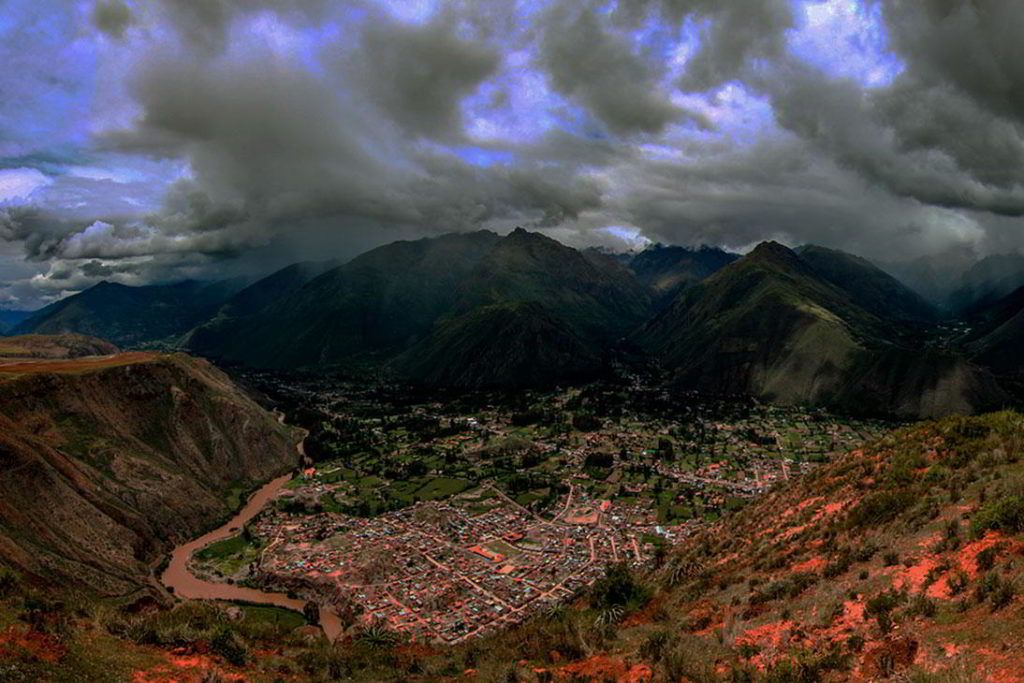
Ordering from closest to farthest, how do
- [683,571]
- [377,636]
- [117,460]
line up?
1. [683,571]
2. [377,636]
3. [117,460]

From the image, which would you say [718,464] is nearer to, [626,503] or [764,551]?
[626,503]

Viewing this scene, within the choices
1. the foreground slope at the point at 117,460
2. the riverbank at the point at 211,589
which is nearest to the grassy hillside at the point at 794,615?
the riverbank at the point at 211,589

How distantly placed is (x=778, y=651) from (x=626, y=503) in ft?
321

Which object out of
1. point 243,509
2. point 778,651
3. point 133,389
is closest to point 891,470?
point 778,651

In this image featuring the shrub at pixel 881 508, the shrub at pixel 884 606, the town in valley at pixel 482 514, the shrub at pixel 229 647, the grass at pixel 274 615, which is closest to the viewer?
the shrub at pixel 884 606

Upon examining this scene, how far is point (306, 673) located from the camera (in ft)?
90.0

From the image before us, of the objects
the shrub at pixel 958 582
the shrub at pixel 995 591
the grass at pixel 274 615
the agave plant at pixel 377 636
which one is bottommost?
the grass at pixel 274 615

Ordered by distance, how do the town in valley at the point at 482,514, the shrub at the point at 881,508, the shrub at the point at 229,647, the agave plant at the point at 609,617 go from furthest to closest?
1. the town in valley at the point at 482,514
2. the agave plant at the point at 609,617
3. the shrub at the point at 881,508
4. the shrub at the point at 229,647

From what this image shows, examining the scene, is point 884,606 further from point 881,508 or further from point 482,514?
point 482,514

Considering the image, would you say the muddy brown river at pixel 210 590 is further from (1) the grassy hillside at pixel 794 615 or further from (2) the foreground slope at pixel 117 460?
(1) the grassy hillside at pixel 794 615

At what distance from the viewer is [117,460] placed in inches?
3711

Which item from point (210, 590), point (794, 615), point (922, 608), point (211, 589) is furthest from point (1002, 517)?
point (211, 589)

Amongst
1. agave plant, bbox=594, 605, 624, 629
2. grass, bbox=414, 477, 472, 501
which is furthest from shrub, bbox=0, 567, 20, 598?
grass, bbox=414, 477, 472, 501

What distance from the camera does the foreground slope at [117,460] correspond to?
66000 mm
